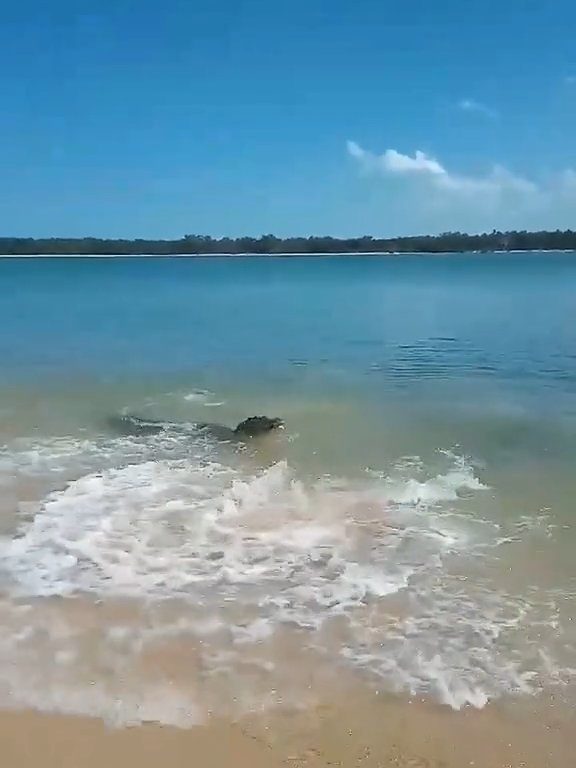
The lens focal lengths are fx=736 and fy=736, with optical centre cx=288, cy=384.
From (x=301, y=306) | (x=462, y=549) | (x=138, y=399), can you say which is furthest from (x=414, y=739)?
(x=301, y=306)

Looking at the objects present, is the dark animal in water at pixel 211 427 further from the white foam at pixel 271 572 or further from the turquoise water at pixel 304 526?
the white foam at pixel 271 572

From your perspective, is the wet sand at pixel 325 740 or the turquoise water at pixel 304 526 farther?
the turquoise water at pixel 304 526

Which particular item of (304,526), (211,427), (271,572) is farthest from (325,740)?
(211,427)

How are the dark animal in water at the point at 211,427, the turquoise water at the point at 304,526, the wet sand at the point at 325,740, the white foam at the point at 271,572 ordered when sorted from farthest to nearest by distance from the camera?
the dark animal in water at the point at 211,427 < the turquoise water at the point at 304,526 < the white foam at the point at 271,572 < the wet sand at the point at 325,740

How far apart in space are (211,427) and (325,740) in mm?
8765

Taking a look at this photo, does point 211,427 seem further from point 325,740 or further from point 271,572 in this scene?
point 325,740

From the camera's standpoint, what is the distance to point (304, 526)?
27.7 ft

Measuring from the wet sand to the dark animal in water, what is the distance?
7534mm

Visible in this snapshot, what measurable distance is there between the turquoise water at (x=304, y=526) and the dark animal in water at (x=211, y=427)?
1.17ft

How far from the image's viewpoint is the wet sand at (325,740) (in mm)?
4672

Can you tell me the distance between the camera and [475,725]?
16.6ft

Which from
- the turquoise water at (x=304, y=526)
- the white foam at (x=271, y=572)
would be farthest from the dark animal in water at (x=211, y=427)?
the white foam at (x=271, y=572)

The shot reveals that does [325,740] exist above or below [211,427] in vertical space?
above

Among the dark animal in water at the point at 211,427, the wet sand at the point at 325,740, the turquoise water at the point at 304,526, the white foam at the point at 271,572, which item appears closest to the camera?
the wet sand at the point at 325,740
